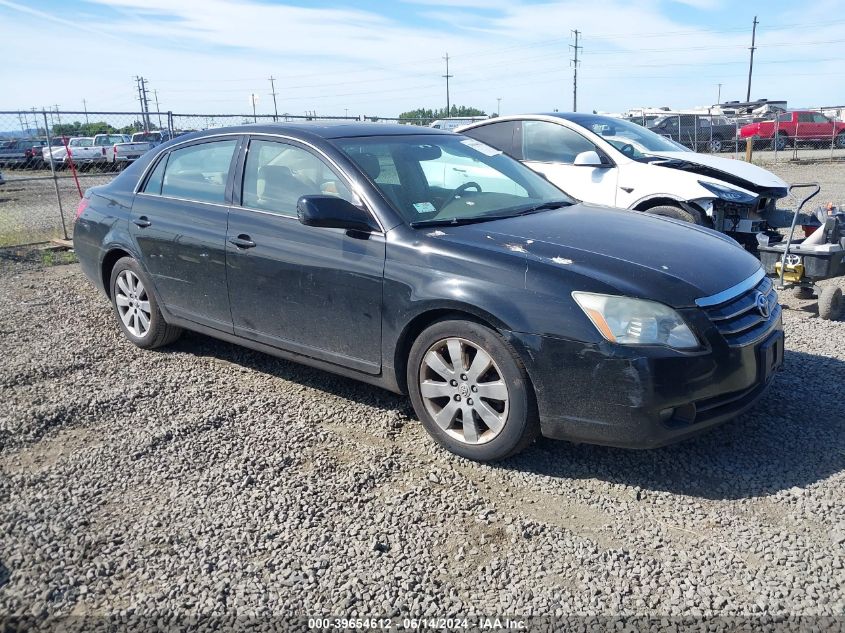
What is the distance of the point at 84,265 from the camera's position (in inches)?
232

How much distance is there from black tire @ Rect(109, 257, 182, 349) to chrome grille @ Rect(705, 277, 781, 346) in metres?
3.80

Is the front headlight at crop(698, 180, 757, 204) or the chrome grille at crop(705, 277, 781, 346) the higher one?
the front headlight at crop(698, 180, 757, 204)

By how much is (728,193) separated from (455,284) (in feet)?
15.8

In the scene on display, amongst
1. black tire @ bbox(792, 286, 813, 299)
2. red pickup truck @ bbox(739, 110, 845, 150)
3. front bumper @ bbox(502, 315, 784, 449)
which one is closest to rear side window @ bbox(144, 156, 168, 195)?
front bumper @ bbox(502, 315, 784, 449)

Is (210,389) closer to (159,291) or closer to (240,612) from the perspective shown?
(159,291)

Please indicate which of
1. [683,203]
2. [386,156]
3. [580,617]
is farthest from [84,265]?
[683,203]

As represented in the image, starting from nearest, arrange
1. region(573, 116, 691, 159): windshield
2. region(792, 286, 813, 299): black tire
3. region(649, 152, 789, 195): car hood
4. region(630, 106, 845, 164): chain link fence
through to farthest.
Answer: region(792, 286, 813, 299): black tire
region(649, 152, 789, 195): car hood
region(573, 116, 691, 159): windshield
region(630, 106, 845, 164): chain link fence

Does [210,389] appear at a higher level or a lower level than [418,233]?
lower

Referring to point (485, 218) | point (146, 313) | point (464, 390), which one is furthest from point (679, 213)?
point (146, 313)

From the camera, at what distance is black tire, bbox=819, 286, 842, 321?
5.76m

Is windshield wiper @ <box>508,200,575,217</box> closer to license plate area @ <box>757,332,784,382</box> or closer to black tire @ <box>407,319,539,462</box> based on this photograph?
black tire @ <box>407,319,539,462</box>

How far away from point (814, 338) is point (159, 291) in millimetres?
4836

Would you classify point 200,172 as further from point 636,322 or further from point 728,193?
point 728,193

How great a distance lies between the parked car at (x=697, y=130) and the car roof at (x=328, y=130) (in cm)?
2262
